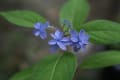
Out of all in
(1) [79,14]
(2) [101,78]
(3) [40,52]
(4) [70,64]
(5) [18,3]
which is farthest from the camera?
(5) [18,3]

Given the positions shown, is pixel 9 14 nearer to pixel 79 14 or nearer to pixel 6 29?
pixel 79 14

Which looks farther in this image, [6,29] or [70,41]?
[6,29]

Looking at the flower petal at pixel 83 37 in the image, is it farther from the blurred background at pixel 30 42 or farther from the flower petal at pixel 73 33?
the blurred background at pixel 30 42

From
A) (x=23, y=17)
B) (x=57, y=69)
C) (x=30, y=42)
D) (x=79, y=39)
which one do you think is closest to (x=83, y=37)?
(x=79, y=39)

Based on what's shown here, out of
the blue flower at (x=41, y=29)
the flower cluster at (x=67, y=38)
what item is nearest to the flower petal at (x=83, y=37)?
the flower cluster at (x=67, y=38)

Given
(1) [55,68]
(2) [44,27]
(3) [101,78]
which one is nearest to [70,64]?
(1) [55,68]

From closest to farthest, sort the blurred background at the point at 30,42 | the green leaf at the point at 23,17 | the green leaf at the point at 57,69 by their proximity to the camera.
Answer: the green leaf at the point at 57,69 → the green leaf at the point at 23,17 → the blurred background at the point at 30,42
